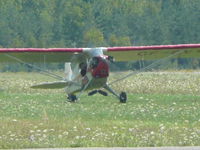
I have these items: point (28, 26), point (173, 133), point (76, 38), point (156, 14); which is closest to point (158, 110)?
point (173, 133)

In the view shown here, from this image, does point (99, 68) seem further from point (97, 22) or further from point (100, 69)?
point (97, 22)

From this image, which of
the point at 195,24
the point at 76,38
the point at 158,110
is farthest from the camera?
the point at 195,24

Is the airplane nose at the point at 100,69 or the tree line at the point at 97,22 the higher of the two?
the airplane nose at the point at 100,69

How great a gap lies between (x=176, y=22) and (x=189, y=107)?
58.3 meters

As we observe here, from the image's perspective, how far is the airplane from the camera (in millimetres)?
24078

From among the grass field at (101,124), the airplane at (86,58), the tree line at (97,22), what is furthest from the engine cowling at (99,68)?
the tree line at (97,22)

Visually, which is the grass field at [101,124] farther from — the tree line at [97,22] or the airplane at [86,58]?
the tree line at [97,22]

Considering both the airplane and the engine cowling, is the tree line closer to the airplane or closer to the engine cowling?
the airplane

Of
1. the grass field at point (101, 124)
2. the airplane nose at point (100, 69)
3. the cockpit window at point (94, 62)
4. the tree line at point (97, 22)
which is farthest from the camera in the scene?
the tree line at point (97, 22)

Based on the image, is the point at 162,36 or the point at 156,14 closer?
the point at 162,36

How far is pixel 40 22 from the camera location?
7606 centimetres

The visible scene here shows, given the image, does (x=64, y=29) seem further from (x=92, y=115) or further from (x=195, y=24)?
(x=92, y=115)

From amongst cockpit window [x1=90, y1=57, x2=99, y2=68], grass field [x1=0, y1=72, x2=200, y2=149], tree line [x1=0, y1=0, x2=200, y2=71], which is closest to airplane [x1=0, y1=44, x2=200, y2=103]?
cockpit window [x1=90, y1=57, x2=99, y2=68]

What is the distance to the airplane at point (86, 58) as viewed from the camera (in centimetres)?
2408
